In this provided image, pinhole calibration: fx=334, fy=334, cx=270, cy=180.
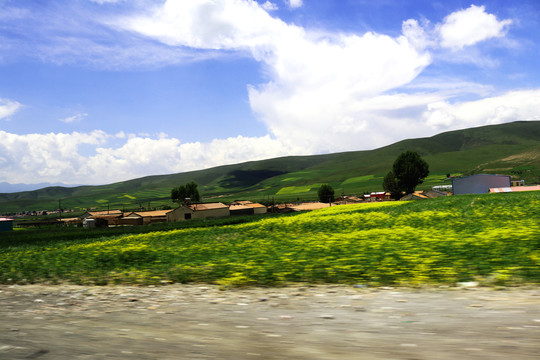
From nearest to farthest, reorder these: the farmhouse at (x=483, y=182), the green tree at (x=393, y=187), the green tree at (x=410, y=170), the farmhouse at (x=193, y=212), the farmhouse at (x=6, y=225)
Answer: the farmhouse at (x=483, y=182) < the farmhouse at (x=6, y=225) < the farmhouse at (x=193, y=212) < the green tree at (x=410, y=170) < the green tree at (x=393, y=187)

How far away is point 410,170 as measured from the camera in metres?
108

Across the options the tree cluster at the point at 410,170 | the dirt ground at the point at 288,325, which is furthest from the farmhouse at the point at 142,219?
the dirt ground at the point at 288,325

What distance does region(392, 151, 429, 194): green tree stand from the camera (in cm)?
10825

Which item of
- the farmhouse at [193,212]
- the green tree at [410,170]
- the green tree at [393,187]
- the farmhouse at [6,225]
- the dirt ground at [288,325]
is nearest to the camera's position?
the dirt ground at [288,325]

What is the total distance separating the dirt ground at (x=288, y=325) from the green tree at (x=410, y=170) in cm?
Answer: 10876

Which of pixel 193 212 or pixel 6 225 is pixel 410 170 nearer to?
pixel 193 212

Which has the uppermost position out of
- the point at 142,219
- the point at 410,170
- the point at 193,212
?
the point at 410,170

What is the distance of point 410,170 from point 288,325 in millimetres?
111591

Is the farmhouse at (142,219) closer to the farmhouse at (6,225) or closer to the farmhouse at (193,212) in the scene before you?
the farmhouse at (193,212)

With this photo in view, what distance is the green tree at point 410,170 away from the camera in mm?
108250

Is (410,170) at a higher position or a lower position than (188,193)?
higher

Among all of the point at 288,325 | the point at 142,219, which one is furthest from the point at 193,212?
the point at 288,325

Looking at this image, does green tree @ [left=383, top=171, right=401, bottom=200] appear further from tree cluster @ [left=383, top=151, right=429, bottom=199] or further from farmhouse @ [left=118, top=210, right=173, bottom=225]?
farmhouse @ [left=118, top=210, right=173, bottom=225]

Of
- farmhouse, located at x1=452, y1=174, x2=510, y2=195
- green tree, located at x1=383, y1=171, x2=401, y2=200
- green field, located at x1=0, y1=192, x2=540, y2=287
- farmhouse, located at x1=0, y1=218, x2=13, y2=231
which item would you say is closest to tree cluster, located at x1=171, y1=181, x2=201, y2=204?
farmhouse, located at x1=0, y1=218, x2=13, y2=231
